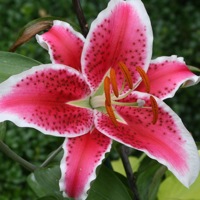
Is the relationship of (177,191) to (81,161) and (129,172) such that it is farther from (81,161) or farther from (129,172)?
(81,161)

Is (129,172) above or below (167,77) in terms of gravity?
below

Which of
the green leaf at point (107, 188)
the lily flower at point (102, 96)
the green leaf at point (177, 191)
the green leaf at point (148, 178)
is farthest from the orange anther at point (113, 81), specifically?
the green leaf at point (177, 191)

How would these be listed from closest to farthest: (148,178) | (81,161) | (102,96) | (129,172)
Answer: (81,161) < (102,96) < (129,172) < (148,178)

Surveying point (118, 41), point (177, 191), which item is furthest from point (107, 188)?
point (177, 191)

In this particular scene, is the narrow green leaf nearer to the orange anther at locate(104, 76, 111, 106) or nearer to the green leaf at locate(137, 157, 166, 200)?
the orange anther at locate(104, 76, 111, 106)

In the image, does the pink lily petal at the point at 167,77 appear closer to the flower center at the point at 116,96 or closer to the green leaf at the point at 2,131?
the flower center at the point at 116,96

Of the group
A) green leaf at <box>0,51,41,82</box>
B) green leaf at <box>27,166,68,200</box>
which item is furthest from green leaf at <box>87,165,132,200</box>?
green leaf at <box>0,51,41,82</box>
